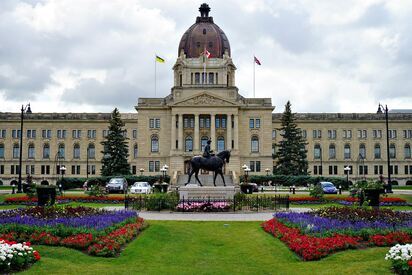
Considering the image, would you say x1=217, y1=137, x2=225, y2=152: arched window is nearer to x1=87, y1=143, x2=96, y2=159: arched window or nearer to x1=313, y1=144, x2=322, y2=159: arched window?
x1=313, y1=144, x2=322, y2=159: arched window

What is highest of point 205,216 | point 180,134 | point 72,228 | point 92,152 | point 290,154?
point 180,134

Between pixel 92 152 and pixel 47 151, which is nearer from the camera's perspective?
pixel 47 151

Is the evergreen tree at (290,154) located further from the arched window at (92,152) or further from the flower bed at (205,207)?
the flower bed at (205,207)

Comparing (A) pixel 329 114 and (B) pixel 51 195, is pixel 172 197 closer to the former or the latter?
(B) pixel 51 195

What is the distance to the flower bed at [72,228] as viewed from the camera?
17.9 m

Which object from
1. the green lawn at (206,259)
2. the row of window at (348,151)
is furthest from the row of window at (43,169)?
the green lawn at (206,259)

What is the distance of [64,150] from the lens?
112m

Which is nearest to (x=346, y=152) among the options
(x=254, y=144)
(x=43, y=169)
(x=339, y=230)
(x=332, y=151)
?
(x=332, y=151)

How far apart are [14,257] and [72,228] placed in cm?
494

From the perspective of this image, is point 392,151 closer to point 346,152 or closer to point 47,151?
point 346,152

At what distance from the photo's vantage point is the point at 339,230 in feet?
63.2

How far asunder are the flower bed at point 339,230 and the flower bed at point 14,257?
8328 millimetres

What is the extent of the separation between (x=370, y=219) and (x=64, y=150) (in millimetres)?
97922

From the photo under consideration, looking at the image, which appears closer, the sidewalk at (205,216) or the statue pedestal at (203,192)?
the sidewalk at (205,216)
